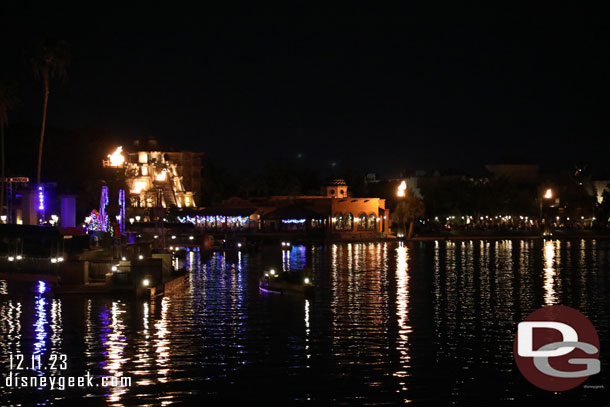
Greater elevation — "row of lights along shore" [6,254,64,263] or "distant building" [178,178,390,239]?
"distant building" [178,178,390,239]

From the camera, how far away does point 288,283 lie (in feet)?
106

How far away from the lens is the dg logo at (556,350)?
1758 centimetres

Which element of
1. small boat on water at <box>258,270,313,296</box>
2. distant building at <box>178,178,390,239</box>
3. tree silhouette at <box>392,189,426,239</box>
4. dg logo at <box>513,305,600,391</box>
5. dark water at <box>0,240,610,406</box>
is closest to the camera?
dark water at <box>0,240,610,406</box>

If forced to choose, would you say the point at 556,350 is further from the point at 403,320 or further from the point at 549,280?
the point at 549,280

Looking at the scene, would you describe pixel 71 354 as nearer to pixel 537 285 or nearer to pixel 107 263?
pixel 107 263

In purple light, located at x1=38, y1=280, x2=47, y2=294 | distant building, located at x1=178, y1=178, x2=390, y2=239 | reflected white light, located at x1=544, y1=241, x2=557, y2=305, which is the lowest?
reflected white light, located at x1=544, y1=241, x2=557, y2=305

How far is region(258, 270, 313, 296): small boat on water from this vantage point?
3138cm

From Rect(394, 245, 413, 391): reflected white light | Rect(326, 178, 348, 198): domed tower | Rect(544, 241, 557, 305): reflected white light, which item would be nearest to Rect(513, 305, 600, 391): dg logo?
Rect(394, 245, 413, 391): reflected white light

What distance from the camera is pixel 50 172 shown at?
7719 centimetres

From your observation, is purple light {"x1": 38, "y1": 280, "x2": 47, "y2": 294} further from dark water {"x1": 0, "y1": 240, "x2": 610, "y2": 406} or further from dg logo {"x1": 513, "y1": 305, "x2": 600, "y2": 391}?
dg logo {"x1": 513, "y1": 305, "x2": 600, "y2": 391}

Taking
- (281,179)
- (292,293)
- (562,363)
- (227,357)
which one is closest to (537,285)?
(292,293)

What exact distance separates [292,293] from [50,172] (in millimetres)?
52468

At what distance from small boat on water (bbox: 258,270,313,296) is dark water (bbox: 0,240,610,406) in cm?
60

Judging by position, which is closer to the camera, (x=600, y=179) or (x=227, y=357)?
(x=227, y=357)
